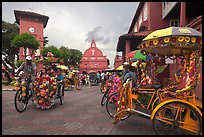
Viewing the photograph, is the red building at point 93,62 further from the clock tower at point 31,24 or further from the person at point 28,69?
the person at point 28,69

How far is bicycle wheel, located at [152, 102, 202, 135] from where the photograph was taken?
3.90 m

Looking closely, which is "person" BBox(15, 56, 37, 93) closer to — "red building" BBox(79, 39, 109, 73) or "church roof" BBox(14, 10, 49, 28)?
"church roof" BBox(14, 10, 49, 28)

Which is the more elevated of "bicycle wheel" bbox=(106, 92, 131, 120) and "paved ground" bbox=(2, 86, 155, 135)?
"bicycle wheel" bbox=(106, 92, 131, 120)

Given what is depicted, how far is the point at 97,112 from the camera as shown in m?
6.55

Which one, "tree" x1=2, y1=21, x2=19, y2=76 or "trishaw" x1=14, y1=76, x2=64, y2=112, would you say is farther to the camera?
"tree" x1=2, y1=21, x2=19, y2=76

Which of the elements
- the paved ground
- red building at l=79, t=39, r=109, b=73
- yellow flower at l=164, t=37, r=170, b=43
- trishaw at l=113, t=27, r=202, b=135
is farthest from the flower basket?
red building at l=79, t=39, r=109, b=73

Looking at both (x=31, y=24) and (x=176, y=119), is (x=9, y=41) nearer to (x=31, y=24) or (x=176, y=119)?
Result: (x=31, y=24)

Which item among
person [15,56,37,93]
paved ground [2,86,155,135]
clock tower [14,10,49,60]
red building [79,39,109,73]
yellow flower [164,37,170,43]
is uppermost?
clock tower [14,10,49,60]

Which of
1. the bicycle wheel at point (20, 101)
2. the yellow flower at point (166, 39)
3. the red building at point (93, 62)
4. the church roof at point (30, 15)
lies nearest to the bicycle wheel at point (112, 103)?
the yellow flower at point (166, 39)

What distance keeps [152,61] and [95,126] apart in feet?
9.63

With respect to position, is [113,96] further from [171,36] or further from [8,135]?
[8,135]

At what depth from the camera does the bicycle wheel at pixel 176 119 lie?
3.90 m

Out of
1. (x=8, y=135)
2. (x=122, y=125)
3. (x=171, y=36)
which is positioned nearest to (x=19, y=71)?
(x=8, y=135)

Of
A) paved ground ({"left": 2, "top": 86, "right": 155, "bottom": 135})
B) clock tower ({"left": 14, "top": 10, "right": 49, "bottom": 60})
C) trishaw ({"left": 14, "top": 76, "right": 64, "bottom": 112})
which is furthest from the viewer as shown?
clock tower ({"left": 14, "top": 10, "right": 49, "bottom": 60})
